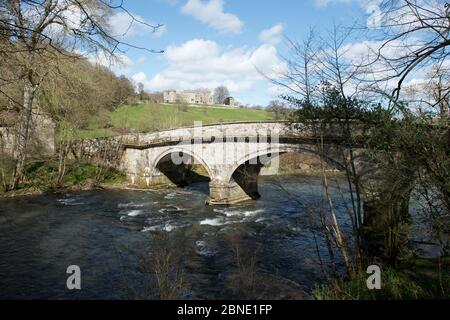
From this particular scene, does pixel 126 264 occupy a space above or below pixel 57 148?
below

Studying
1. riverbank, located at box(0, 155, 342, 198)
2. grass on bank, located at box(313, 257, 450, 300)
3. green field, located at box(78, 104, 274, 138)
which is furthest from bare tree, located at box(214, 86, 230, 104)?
grass on bank, located at box(313, 257, 450, 300)

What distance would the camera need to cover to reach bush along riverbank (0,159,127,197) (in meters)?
20.0

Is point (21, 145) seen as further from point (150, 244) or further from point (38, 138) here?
point (150, 244)

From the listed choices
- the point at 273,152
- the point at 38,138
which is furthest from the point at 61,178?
the point at 273,152

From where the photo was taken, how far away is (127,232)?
13.5 m

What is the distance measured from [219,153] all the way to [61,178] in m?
9.41

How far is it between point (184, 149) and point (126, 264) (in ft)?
37.1

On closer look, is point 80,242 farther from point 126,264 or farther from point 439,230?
point 439,230

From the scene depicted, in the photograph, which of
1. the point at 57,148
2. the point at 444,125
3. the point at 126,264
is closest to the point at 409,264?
the point at 444,125

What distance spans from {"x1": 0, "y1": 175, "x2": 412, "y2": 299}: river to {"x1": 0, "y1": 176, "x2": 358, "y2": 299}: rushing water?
29mm

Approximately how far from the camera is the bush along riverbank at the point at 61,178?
19969 millimetres

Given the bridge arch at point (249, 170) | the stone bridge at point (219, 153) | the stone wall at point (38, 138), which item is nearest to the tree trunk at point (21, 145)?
the stone wall at point (38, 138)

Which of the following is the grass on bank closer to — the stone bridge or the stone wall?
the stone bridge

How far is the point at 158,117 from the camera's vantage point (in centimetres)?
3588
